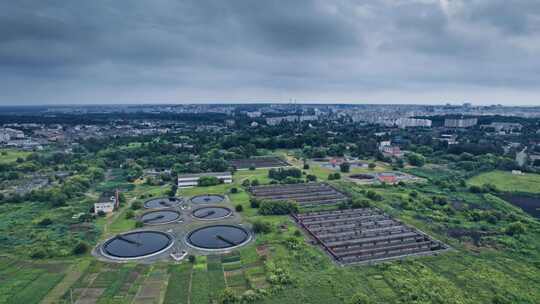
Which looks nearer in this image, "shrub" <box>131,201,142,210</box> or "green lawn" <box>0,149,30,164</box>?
"shrub" <box>131,201,142,210</box>

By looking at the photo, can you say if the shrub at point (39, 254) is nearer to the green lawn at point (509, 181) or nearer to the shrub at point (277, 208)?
the shrub at point (277, 208)

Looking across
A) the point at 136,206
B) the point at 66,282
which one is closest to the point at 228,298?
the point at 66,282

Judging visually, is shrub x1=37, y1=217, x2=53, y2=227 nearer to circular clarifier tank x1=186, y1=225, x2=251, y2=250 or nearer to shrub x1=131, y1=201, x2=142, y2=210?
shrub x1=131, y1=201, x2=142, y2=210

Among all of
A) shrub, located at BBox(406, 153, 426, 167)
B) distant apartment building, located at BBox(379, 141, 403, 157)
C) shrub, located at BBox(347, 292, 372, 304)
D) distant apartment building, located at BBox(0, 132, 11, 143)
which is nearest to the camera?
shrub, located at BBox(347, 292, 372, 304)

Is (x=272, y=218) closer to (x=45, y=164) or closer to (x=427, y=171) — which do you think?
(x=427, y=171)

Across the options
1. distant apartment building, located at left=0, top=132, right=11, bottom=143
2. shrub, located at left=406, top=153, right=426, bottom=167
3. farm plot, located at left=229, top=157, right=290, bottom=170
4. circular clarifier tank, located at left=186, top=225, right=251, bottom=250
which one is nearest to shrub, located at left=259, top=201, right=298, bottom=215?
circular clarifier tank, located at left=186, top=225, right=251, bottom=250

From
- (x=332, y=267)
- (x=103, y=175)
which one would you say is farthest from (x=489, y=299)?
(x=103, y=175)
